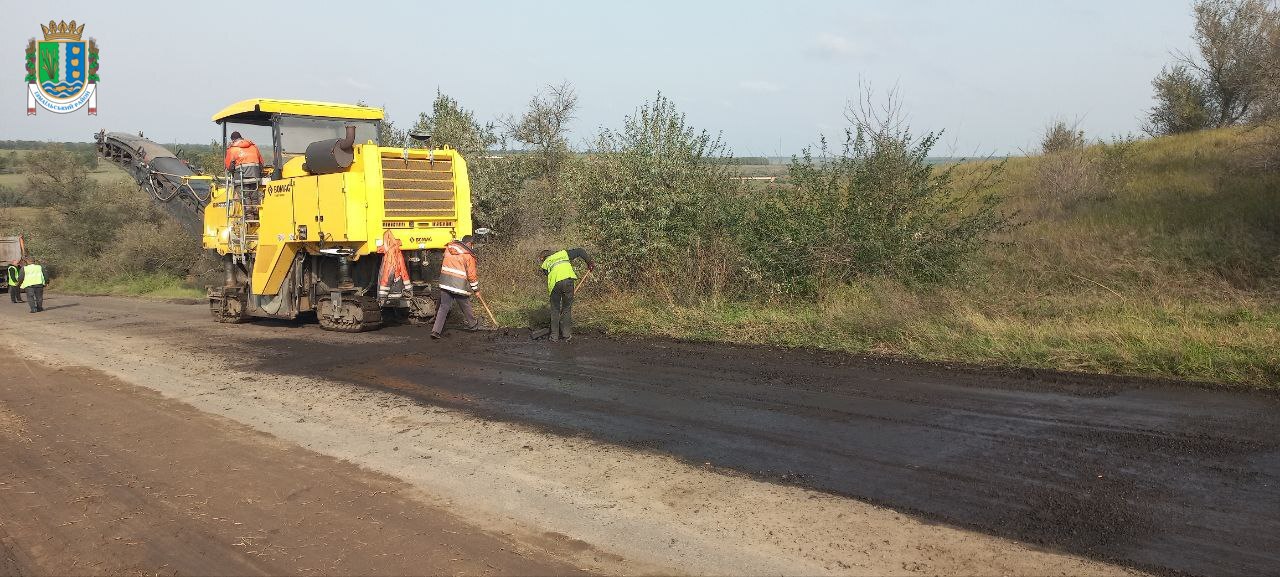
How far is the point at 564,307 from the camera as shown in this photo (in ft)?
36.9

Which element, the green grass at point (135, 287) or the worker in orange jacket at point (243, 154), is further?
the green grass at point (135, 287)

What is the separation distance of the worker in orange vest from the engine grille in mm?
2769

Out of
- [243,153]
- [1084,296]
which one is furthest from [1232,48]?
[243,153]

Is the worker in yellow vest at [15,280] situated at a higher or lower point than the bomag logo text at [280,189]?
lower

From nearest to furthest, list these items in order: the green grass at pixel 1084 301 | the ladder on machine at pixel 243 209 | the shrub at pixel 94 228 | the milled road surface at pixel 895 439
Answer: the milled road surface at pixel 895 439 < the green grass at pixel 1084 301 < the ladder on machine at pixel 243 209 < the shrub at pixel 94 228

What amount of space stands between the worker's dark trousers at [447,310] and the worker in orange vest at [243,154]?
4.16 meters

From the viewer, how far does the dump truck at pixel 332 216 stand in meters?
12.0

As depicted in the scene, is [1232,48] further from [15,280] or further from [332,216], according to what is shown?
[15,280]

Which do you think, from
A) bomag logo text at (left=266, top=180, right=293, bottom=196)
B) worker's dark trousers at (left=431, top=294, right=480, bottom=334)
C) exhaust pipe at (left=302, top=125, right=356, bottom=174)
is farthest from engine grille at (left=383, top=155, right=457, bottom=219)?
bomag logo text at (left=266, top=180, right=293, bottom=196)

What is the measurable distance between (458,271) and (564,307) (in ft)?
5.66

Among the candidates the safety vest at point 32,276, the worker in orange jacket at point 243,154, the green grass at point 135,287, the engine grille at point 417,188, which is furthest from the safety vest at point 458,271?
the green grass at point 135,287

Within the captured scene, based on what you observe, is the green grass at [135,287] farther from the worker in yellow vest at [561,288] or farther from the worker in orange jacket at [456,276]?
the worker in yellow vest at [561,288]

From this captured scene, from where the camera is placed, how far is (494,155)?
65.7ft

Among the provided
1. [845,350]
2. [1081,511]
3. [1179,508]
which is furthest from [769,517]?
[845,350]
